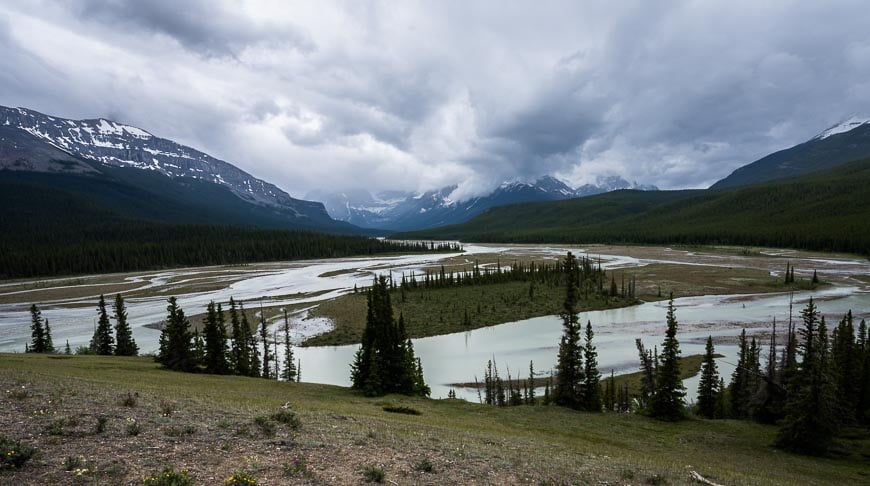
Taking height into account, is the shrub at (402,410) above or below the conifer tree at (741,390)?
above

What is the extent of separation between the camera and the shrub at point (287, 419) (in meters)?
16.1

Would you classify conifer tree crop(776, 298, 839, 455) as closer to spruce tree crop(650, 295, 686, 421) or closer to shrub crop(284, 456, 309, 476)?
spruce tree crop(650, 295, 686, 421)

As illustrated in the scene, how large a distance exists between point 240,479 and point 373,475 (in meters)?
3.49

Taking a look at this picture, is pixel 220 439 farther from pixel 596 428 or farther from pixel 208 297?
pixel 208 297

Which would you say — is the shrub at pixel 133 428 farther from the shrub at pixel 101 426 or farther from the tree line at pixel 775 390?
the tree line at pixel 775 390

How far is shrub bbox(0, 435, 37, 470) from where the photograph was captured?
10046 mm

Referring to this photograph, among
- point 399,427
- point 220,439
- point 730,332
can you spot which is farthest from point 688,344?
point 220,439

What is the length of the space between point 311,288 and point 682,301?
270 feet

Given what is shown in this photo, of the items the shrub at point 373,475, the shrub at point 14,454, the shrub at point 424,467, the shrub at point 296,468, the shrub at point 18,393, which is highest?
the shrub at point 14,454

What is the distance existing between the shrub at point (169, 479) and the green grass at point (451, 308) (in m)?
50.8

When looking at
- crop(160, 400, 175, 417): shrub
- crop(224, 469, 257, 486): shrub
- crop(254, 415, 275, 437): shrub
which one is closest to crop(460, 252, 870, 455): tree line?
crop(254, 415, 275, 437): shrub

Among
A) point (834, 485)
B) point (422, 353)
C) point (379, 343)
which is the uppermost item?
point (379, 343)

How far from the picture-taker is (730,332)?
60906 mm

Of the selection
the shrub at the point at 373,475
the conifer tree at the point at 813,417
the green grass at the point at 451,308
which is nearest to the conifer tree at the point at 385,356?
the shrub at the point at 373,475
